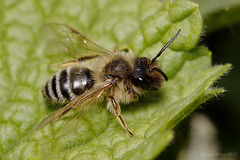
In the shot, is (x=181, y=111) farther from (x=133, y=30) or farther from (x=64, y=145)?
(x=133, y=30)

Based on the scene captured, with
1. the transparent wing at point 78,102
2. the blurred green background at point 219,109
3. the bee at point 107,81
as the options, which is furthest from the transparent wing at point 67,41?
the blurred green background at point 219,109

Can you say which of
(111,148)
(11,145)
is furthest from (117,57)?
(11,145)

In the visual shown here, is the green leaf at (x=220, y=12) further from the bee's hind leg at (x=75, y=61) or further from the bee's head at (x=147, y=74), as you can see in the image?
the bee's hind leg at (x=75, y=61)

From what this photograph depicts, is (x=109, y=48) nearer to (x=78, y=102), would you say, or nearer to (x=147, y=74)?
(x=147, y=74)

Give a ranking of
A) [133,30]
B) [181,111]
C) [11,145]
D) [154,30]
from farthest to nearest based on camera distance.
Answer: [133,30], [154,30], [11,145], [181,111]

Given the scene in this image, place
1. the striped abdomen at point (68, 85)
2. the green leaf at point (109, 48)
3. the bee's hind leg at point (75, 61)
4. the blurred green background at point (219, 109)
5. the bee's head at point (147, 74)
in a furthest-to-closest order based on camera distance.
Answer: the blurred green background at point (219, 109) < the bee's hind leg at point (75, 61) < the striped abdomen at point (68, 85) < the bee's head at point (147, 74) < the green leaf at point (109, 48)

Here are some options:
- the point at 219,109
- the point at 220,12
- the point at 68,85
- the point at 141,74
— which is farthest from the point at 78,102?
the point at 219,109

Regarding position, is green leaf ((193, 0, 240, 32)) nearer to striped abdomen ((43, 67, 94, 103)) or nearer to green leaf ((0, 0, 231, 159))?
green leaf ((0, 0, 231, 159))
